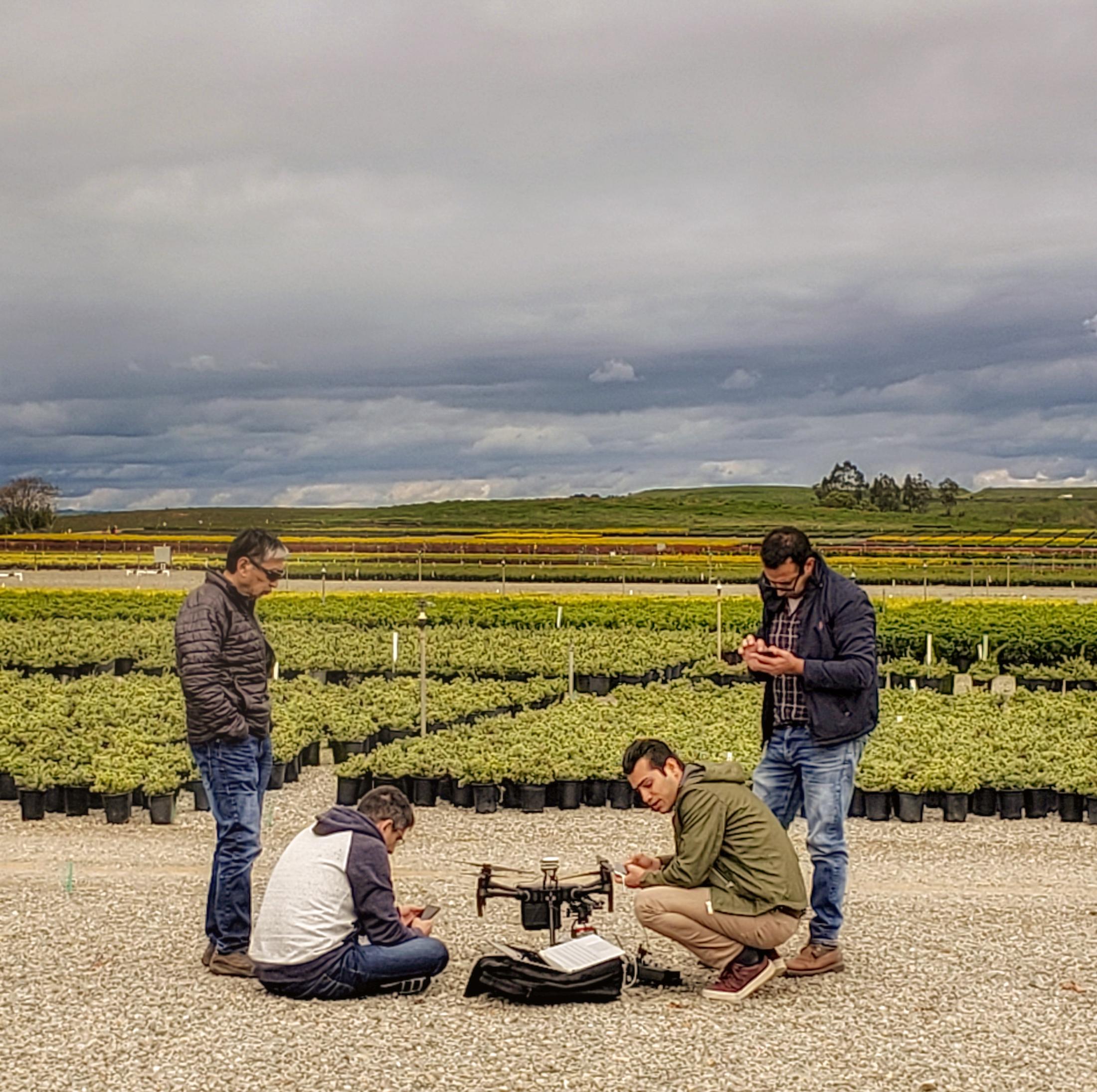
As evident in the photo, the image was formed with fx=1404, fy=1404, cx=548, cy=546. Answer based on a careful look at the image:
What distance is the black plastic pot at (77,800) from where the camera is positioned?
1285 centimetres

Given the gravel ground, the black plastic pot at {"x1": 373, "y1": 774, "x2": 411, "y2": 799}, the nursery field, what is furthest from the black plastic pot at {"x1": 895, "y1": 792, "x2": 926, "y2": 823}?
the black plastic pot at {"x1": 373, "y1": 774, "x2": 411, "y2": 799}

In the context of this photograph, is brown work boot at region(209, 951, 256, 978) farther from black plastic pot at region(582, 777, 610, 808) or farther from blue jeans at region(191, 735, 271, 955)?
black plastic pot at region(582, 777, 610, 808)

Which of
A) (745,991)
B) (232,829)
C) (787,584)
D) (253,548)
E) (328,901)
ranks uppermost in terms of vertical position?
(253,548)

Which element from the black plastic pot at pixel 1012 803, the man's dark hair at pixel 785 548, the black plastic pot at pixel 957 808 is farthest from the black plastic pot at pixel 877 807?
the man's dark hair at pixel 785 548

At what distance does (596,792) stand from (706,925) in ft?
19.4

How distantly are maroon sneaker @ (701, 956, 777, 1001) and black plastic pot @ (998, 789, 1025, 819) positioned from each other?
20.4ft

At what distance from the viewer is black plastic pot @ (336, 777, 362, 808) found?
43.4 feet

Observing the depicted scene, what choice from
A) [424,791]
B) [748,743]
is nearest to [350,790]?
[424,791]

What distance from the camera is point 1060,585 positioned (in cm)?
5125

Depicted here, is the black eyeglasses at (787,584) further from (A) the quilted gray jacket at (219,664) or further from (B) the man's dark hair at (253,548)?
(A) the quilted gray jacket at (219,664)

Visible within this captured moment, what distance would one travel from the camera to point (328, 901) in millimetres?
6926

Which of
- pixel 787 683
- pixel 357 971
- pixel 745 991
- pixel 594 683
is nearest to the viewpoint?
pixel 357 971

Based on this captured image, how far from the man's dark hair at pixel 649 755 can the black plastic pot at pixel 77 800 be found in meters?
7.64

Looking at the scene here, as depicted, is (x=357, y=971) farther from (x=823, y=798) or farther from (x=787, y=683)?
(x=787, y=683)
